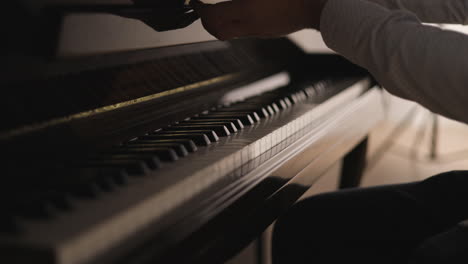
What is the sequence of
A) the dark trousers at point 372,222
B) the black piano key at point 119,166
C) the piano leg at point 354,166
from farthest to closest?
1. the piano leg at point 354,166
2. the dark trousers at point 372,222
3. the black piano key at point 119,166

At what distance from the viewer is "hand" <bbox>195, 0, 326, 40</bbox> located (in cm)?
101

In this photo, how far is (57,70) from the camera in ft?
2.99

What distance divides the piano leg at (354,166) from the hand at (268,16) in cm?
155

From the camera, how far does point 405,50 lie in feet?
2.86

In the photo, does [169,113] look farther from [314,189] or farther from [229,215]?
[314,189]

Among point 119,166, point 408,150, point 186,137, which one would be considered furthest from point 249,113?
point 408,150

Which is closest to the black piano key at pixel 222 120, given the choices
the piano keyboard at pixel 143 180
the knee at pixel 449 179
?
the piano keyboard at pixel 143 180

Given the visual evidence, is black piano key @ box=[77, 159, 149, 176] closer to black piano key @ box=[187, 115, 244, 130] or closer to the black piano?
the black piano

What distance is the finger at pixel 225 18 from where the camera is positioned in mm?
1038

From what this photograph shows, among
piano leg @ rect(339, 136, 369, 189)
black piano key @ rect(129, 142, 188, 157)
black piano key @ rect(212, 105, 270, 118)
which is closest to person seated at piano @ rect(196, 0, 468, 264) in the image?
black piano key @ rect(212, 105, 270, 118)

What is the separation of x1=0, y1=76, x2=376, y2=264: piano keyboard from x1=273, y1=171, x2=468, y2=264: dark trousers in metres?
0.19

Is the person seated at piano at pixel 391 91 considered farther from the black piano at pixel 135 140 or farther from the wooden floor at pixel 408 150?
the wooden floor at pixel 408 150

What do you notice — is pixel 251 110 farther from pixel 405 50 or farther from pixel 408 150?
pixel 408 150

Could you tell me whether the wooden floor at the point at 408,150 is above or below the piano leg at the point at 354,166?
below
